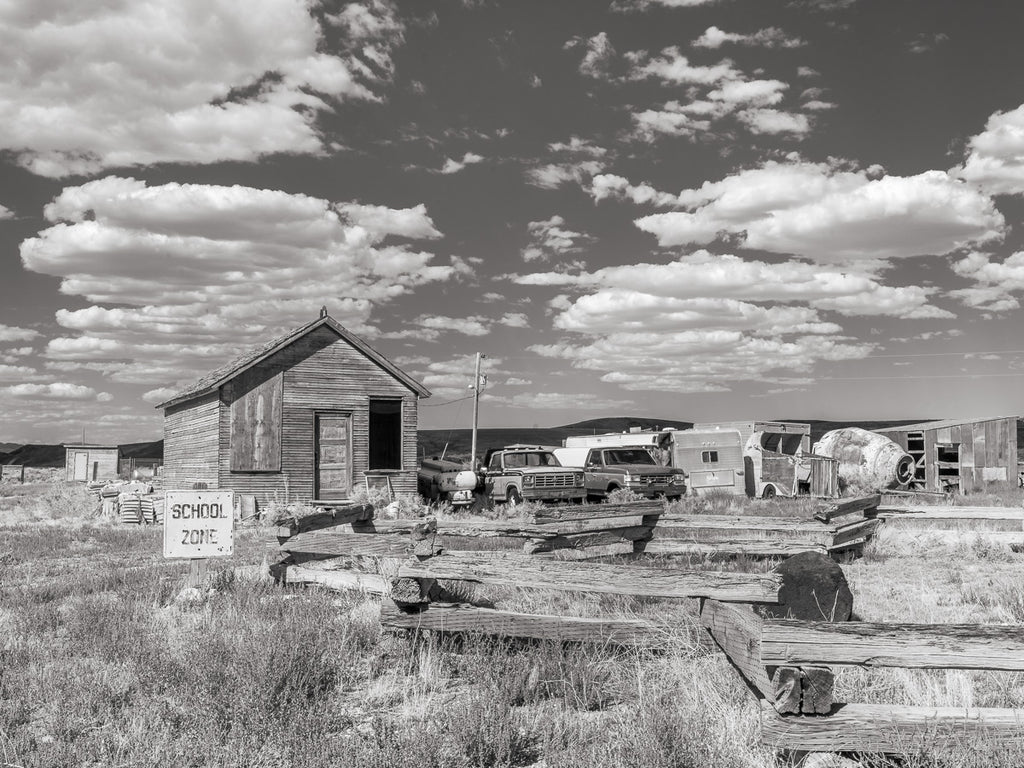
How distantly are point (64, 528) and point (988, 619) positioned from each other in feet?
64.9

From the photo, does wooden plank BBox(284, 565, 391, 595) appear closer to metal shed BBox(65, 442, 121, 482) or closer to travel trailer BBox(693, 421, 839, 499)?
travel trailer BBox(693, 421, 839, 499)

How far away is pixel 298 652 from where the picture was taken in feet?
21.6

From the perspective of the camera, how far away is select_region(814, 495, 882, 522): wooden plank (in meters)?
13.2

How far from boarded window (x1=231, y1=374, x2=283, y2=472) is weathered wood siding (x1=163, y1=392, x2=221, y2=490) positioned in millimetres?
573

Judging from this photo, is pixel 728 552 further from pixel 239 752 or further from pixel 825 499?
pixel 825 499

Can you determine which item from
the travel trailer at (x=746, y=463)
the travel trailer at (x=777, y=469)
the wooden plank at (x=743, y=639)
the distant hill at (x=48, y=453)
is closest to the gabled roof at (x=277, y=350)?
the travel trailer at (x=746, y=463)

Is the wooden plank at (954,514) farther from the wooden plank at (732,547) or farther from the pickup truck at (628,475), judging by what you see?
the pickup truck at (628,475)

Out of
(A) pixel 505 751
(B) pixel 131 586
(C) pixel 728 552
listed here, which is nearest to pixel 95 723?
(A) pixel 505 751

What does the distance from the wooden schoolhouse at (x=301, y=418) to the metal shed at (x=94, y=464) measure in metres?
30.0

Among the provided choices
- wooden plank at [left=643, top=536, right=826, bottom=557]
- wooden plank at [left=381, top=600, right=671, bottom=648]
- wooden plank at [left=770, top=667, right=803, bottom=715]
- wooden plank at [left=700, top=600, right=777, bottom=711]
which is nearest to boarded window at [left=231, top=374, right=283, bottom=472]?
wooden plank at [left=643, top=536, right=826, bottom=557]

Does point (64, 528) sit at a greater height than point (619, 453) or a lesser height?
lesser

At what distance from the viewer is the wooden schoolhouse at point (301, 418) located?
24.8 metres

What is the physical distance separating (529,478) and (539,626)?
18.1m

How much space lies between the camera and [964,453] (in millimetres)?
36250
